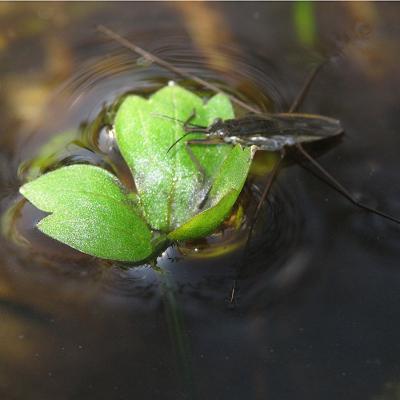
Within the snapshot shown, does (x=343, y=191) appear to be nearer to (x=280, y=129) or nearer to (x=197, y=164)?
(x=280, y=129)

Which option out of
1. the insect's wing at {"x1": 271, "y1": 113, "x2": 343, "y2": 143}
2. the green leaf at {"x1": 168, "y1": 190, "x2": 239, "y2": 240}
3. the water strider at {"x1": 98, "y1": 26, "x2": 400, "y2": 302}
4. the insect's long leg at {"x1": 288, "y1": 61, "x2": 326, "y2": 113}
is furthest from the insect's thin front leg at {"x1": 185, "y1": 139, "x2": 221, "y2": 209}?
the insect's long leg at {"x1": 288, "y1": 61, "x2": 326, "y2": 113}

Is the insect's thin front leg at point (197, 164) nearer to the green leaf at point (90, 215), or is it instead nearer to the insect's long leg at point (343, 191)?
Answer: the green leaf at point (90, 215)

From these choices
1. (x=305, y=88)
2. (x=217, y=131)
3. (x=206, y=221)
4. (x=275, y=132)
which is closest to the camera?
(x=206, y=221)

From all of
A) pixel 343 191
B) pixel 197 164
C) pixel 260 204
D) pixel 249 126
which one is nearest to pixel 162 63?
pixel 249 126

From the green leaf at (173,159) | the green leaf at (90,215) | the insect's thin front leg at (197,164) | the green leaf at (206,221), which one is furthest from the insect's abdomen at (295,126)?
the green leaf at (90,215)

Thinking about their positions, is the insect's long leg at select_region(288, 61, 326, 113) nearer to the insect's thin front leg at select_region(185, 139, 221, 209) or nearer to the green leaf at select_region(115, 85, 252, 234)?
the green leaf at select_region(115, 85, 252, 234)

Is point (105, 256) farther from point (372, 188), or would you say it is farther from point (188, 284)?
point (372, 188)

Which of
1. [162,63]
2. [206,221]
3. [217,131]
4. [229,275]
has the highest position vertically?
[162,63]

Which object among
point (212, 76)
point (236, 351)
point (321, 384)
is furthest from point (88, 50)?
point (321, 384)
